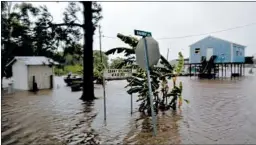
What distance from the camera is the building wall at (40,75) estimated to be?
25578 millimetres

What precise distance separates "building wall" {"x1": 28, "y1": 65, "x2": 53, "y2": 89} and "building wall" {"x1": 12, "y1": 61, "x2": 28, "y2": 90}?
39 centimetres

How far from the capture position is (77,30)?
57.3 ft

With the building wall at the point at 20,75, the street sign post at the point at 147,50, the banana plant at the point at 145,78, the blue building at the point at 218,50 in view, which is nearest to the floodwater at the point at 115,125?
the banana plant at the point at 145,78

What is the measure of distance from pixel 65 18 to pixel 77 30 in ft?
3.26

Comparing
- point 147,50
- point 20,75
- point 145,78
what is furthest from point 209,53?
point 147,50

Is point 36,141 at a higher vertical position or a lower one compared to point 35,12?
lower

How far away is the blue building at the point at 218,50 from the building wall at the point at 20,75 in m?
22.8

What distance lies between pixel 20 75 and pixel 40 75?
6.79 feet

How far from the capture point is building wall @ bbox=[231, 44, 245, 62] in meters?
36.7

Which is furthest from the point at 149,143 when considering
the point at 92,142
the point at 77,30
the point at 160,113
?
the point at 77,30

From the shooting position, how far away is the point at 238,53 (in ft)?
124

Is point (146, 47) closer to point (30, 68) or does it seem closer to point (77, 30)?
point (77, 30)

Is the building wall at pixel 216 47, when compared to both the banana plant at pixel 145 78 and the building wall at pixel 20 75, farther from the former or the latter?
the banana plant at pixel 145 78

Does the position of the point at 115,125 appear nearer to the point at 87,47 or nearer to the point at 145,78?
the point at 145,78
